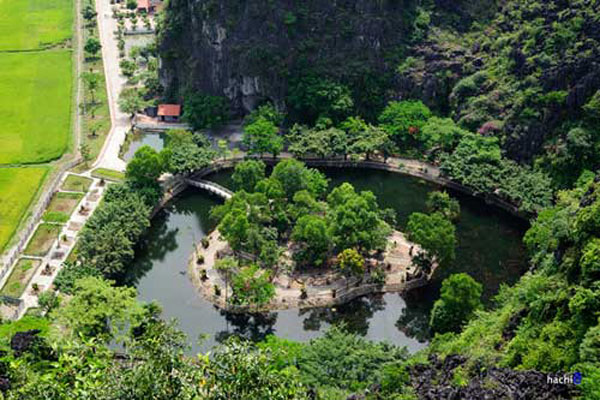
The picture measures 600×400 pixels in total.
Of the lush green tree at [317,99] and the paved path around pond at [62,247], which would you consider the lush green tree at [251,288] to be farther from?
the lush green tree at [317,99]

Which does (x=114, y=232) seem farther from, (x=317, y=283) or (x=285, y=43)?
(x=285, y=43)

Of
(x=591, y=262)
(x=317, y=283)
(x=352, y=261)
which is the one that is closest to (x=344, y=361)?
(x=352, y=261)

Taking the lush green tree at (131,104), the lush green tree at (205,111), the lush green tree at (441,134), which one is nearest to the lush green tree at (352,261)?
the lush green tree at (441,134)

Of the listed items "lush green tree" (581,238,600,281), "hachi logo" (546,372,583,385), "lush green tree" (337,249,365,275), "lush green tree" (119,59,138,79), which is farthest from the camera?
"lush green tree" (119,59,138,79)

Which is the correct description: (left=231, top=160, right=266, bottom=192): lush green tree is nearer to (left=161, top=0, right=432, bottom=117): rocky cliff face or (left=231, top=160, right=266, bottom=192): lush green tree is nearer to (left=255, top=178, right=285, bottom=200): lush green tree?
(left=255, top=178, right=285, bottom=200): lush green tree

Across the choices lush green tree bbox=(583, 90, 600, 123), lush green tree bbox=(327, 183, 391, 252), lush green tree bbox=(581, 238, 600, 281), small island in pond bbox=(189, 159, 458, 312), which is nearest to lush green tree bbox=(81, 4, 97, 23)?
small island in pond bbox=(189, 159, 458, 312)
